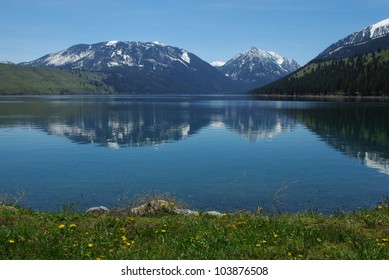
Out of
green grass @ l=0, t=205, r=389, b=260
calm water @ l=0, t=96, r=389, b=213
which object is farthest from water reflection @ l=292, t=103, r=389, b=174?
green grass @ l=0, t=205, r=389, b=260

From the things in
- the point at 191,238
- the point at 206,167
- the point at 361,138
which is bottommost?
the point at 206,167

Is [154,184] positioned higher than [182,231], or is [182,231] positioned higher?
[182,231]

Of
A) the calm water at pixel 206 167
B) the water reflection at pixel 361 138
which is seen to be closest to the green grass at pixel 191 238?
the calm water at pixel 206 167

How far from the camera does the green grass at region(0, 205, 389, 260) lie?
11234 millimetres

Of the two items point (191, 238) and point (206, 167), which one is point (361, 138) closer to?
point (206, 167)

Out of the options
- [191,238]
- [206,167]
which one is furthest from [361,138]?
[191,238]

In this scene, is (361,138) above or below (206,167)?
above

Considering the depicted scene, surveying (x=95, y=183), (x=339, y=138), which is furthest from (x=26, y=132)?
(x=339, y=138)

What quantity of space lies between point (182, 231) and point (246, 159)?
34.2 meters

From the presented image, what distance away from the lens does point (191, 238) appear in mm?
12812

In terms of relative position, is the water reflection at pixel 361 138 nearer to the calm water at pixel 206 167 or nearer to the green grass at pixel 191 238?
the calm water at pixel 206 167
